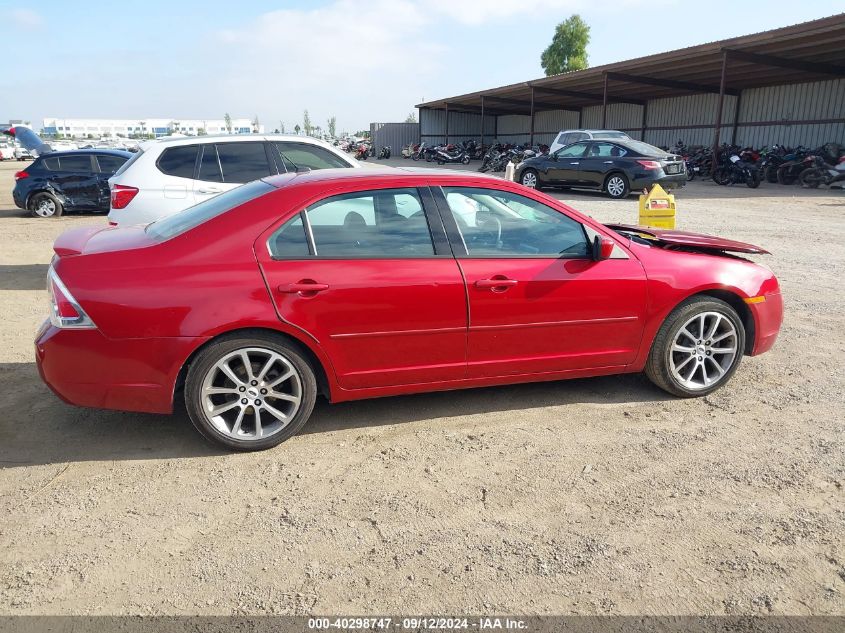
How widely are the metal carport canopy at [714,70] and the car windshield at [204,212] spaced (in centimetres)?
1764

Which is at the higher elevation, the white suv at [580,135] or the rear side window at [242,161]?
the white suv at [580,135]

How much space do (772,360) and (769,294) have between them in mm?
868

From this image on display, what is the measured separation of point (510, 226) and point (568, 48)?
5417 centimetres

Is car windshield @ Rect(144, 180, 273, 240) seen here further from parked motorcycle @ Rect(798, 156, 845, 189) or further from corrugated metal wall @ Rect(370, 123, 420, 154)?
corrugated metal wall @ Rect(370, 123, 420, 154)

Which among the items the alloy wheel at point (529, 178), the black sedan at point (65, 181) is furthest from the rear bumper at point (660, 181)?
the black sedan at point (65, 181)

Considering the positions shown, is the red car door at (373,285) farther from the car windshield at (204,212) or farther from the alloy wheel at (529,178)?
the alloy wheel at (529,178)

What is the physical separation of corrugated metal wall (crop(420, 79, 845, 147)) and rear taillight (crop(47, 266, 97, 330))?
2698 centimetres

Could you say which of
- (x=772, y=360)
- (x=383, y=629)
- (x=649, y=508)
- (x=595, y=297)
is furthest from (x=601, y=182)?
(x=383, y=629)

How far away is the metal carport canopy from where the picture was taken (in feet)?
60.3

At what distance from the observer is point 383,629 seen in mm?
2268

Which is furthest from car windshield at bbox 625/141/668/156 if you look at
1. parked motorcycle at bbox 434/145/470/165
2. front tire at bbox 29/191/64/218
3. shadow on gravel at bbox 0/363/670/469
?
parked motorcycle at bbox 434/145/470/165

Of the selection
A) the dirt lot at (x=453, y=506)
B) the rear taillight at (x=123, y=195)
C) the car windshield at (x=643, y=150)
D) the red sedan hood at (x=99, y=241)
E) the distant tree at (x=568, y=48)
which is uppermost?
the distant tree at (x=568, y=48)

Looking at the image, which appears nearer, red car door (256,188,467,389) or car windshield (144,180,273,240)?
red car door (256,188,467,389)

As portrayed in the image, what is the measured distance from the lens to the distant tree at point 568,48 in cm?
5172
